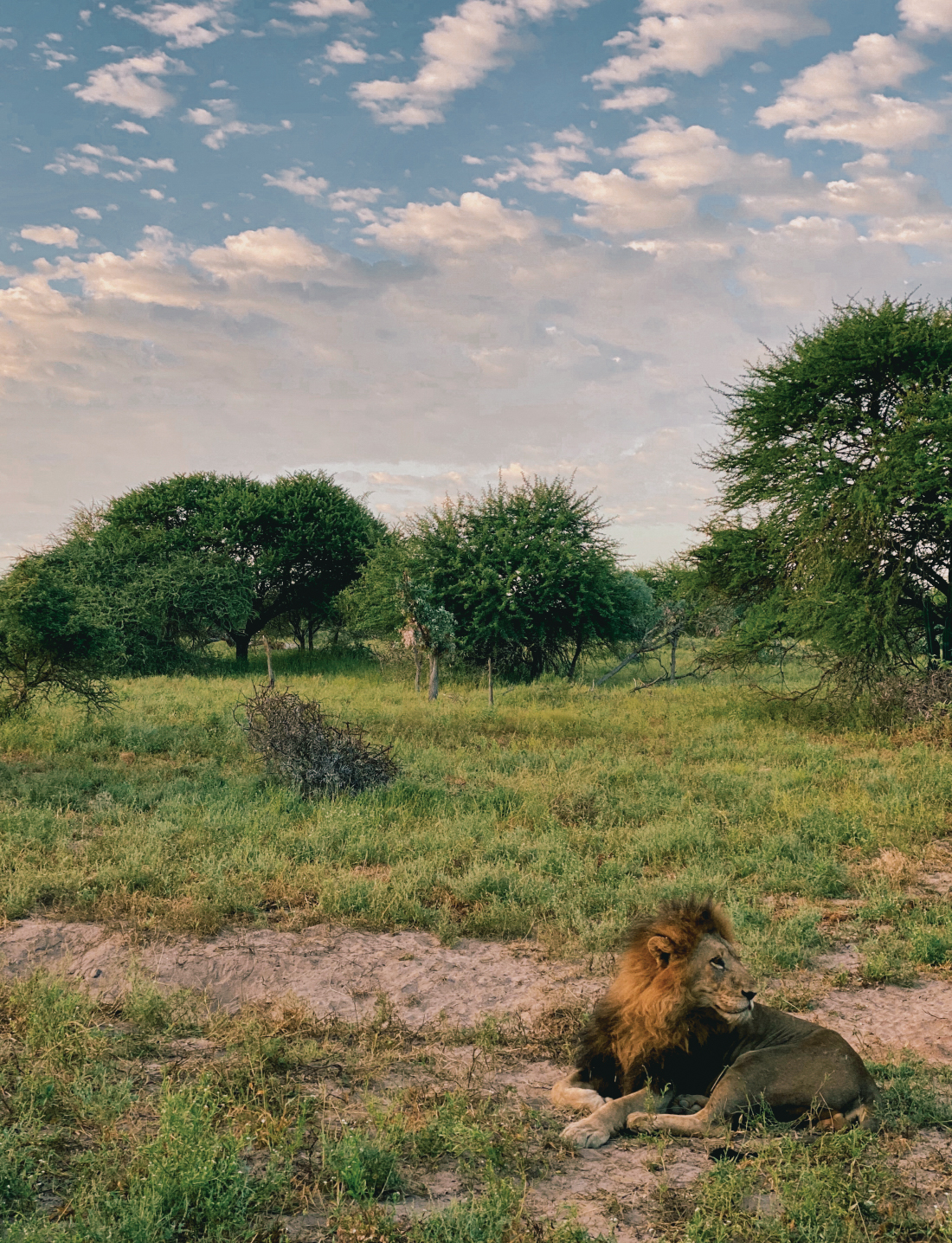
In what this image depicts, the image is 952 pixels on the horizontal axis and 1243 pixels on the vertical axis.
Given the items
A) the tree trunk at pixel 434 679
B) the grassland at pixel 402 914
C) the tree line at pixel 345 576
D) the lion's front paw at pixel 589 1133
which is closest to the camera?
the grassland at pixel 402 914

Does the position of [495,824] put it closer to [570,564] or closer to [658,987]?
[658,987]

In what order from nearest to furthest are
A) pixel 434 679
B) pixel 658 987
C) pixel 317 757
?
pixel 658 987, pixel 317 757, pixel 434 679

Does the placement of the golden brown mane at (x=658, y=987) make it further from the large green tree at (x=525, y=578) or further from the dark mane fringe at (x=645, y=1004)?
the large green tree at (x=525, y=578)

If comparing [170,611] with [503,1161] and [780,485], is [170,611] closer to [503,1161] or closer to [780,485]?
[780,485]

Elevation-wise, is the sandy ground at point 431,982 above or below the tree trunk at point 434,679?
below

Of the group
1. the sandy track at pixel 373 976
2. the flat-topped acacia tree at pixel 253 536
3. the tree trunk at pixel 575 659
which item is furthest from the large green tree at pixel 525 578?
the sandy track at pixel 373 976

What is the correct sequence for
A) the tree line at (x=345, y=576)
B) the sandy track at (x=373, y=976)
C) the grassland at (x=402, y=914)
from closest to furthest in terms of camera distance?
the grassland at (x=402, y=914), the sandy track at (x=373, y=976), the tree line at (x=345, y=576)

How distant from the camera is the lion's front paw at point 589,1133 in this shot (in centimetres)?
373

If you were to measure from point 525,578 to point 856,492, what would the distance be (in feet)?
41.0

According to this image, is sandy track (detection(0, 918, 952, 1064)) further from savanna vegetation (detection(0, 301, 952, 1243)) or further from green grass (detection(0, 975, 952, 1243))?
green grass (detection(0, 975, 952, 1243))

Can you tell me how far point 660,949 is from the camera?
3.90 meters

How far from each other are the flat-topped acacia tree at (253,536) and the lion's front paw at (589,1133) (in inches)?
1225

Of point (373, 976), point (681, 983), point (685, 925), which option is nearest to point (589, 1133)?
point (681, 983)

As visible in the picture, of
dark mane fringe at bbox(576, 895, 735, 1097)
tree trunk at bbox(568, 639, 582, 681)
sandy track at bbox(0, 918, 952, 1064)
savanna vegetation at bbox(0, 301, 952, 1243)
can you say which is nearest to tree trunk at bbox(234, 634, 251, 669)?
savanna vegetation at bbox(0, 301, 952, 1243)
